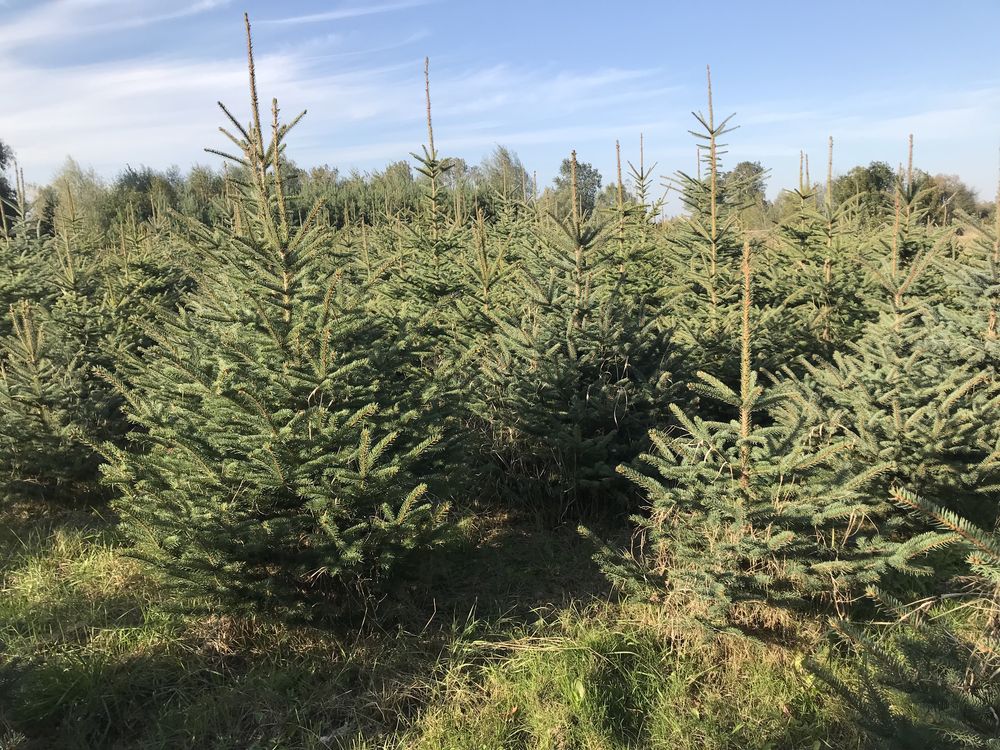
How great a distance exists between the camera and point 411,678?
330cm

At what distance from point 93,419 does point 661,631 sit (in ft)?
16.6

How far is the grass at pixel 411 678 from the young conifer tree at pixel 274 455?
358 mm

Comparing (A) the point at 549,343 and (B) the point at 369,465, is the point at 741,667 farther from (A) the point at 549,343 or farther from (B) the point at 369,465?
(A) the point at 549,343

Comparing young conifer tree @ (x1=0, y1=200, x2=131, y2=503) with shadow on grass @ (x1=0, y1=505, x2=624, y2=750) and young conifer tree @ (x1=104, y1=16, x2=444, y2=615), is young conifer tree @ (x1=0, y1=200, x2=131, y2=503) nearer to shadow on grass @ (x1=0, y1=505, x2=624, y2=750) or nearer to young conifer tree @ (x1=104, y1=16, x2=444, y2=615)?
shadow on grass @ (x1=0, y1=505, x2=624, y2=750)

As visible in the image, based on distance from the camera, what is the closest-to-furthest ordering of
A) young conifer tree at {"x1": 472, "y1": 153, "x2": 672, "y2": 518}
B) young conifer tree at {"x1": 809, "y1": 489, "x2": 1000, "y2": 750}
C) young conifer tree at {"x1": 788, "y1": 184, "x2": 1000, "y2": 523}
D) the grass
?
young conifer tree at {"x1": 809, "y1": 489, "x2": 1000, "y2": 750}
the grass
young conifer tree at {"x1": 788, "y1": 184, "x2": 1000, "y2": 523}
young conifer tree at {"x1": 472, "y1": 153, "x2": 672, "y2": 518}

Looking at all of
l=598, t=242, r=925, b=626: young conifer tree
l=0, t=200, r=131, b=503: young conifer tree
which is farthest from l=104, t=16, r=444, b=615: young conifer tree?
l=0, t=200, r=131, b=503: young conifer tree

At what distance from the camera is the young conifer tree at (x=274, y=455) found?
3268mm

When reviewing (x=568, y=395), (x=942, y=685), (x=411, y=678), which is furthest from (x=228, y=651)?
(x=942, y=685)

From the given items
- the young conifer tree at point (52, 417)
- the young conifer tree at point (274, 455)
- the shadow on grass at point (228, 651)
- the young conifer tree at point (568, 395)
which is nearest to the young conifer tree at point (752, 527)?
the shadow on grass at point (228, 651)

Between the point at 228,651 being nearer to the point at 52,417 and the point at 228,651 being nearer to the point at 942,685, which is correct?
the point at 52,417

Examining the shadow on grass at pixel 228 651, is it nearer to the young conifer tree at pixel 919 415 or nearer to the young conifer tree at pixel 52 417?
the young conifer tree at pixel 52 417

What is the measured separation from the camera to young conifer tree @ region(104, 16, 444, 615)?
10.7 ft

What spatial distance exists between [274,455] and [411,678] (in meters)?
1.37

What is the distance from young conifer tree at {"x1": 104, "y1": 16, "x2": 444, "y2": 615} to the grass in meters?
0.36
